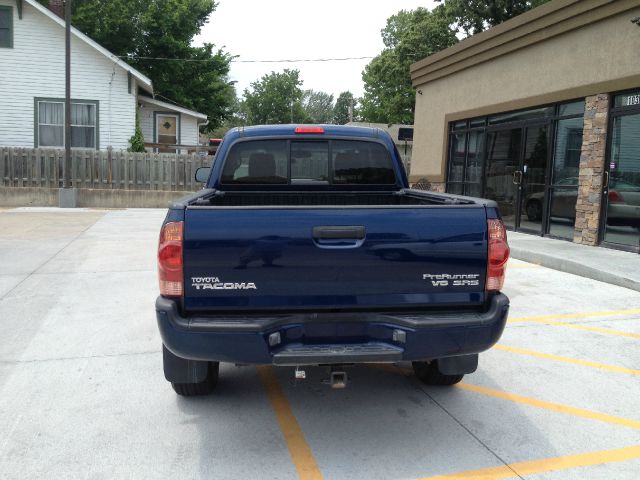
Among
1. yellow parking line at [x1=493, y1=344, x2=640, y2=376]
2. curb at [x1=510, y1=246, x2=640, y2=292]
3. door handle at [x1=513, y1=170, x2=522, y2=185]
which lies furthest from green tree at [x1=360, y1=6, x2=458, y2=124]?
yellow parking line at [x1=493, y1=344, x2=640, y2=376]

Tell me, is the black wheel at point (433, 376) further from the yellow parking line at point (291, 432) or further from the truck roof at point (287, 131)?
the truck roof at point (287, 131)

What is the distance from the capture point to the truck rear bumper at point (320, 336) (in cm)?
306

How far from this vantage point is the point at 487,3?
26.7 m

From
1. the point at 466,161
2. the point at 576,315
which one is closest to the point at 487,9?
the point at 466,161

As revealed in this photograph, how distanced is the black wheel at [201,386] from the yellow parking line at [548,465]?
1.68 meters

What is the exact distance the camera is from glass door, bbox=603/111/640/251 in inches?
389

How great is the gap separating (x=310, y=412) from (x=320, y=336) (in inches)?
38.5

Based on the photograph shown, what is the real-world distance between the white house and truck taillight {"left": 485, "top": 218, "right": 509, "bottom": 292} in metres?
19.5

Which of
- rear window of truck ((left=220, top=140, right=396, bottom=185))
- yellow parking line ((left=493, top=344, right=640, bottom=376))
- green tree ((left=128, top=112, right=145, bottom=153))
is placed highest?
green tree ((left=128, top=112, right=145, bottom=153))

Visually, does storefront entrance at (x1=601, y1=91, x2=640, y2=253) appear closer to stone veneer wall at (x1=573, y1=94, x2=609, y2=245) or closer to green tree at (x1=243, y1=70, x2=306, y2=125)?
stone veneer wall at (x1=573, y1=94, x2=609, y2=245)

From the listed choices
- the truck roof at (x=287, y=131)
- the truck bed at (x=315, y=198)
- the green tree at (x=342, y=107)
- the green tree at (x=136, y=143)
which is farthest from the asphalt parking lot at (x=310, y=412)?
the green tree at (x=342, y=107)

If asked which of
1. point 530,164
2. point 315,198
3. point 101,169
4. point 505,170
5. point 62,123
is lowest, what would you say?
point 315,198

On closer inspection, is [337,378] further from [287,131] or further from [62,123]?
A: [62,123]

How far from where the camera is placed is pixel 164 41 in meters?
29.0
